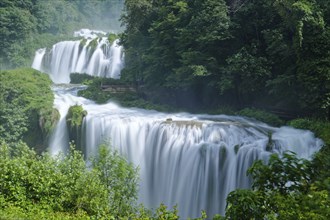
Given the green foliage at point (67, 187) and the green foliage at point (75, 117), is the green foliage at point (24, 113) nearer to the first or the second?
the green foliage at point (75, 117)

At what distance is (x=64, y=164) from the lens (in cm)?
1388

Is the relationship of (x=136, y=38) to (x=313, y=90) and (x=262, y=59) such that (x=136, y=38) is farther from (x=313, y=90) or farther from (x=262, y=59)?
(x=313, y=90)

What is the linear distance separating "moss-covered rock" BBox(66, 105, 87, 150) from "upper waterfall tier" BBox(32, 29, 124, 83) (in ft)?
56.9

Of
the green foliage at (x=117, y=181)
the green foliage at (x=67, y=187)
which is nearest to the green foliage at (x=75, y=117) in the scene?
the green foliage at (x=67, y=187)

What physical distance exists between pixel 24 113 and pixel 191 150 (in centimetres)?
1335

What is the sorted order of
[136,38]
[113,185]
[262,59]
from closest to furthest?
[113,185]
[262,59]
[136,38]

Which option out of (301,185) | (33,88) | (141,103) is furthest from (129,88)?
(301,185)

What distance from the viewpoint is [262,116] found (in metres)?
23.5

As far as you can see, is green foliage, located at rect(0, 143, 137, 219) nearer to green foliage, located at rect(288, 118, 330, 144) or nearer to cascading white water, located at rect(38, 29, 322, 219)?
cascading white water, located at rect(38, 29, 322, 219)

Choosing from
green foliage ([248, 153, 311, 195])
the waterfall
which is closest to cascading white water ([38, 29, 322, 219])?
green foliage ([248, 153, 311, 195])

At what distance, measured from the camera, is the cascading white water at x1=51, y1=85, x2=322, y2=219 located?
61.2ft

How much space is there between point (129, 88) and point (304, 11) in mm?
17338

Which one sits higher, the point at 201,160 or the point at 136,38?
the point at 136,38

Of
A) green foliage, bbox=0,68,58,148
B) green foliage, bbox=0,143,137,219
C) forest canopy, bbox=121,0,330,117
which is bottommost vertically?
green foliage, bbox=0,143,137,219
